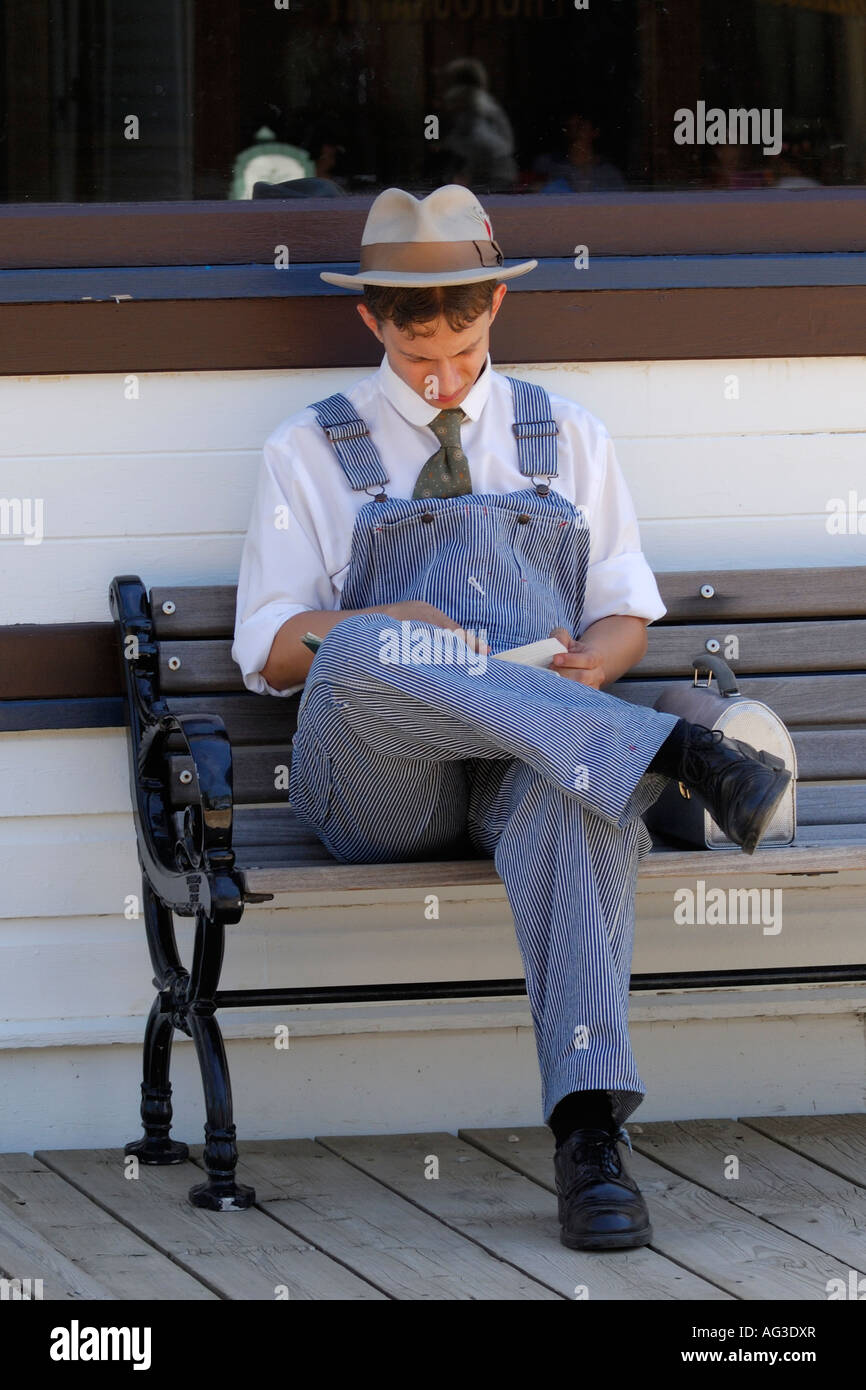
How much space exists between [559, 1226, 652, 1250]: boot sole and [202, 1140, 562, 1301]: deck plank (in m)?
0.10

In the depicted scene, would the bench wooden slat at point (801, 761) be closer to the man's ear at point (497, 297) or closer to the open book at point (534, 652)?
the open book at point (534, 652)

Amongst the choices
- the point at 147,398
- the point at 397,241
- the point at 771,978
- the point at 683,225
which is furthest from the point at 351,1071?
the point at 683,225

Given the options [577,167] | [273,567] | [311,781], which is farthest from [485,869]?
[577,167]

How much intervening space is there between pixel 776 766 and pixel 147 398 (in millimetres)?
1424

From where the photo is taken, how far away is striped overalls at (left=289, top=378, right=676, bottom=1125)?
253 cm

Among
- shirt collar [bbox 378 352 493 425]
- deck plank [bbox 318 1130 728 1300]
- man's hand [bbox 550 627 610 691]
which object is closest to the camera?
deck plank [bbox 318 1130 728 1300]

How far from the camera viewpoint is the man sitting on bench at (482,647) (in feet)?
8.32

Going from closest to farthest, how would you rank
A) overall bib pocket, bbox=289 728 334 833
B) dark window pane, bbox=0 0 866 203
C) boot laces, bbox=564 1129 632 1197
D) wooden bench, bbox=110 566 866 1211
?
boot laces, bbox=564 1129 632 1197 < wooden bench, bbox=110 566 866 1211 < overall bib pocket, bbox=289 728 334 833 < dark window pane, bbox=0 0 866 203

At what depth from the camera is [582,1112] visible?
2.56 meters

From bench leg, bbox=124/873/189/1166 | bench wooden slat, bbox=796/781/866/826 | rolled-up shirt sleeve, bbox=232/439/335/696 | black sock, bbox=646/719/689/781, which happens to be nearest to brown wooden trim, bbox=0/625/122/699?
rolled-up shirt sleeve, bbox=232/439/335/696

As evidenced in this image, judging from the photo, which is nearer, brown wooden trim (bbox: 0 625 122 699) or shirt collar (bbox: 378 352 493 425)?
shirt collar (bbox: 378 352 493 425)

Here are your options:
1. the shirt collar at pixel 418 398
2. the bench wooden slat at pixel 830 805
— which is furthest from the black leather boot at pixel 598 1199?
the shirt collar at pixel 418 398

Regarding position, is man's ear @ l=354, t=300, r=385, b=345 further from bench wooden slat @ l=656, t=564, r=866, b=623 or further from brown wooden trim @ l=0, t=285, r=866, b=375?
Result: bench wooden slat @ l=656, t=564, r=866, b=623
